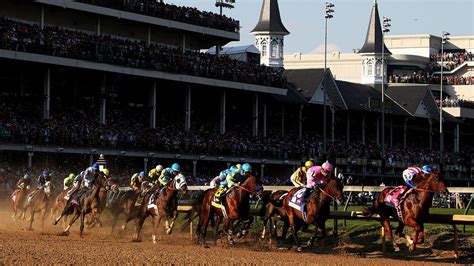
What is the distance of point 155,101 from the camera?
173ft

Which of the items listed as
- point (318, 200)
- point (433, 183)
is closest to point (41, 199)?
point (318, 200)

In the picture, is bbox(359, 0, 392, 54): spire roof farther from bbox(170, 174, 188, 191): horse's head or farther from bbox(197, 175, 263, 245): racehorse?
bbox(197, 175, 263, 245): racehorse

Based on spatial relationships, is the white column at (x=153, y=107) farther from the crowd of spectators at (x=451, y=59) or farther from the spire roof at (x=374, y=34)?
the crowd of spectators at (x=451, y=59)

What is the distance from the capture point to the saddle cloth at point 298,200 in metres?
22.9

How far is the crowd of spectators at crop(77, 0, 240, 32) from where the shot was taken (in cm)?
5138

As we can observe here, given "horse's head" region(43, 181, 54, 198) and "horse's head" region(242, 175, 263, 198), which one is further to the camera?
"horse's head" region(43, 181, 54, 198)

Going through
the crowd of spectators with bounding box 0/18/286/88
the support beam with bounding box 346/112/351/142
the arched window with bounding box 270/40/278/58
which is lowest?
the support beam with bounding box 346/112/351/142

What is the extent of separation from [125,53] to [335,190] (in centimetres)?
2843

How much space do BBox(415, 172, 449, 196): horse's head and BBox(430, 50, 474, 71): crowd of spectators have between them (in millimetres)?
72522

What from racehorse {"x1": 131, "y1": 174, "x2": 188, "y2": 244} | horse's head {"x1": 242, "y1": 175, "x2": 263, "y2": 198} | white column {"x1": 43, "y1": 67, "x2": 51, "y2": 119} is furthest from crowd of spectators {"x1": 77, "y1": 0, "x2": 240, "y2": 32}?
horse's head {"x1": 242, "y1": 175, "x2": 263, "y2": 198}

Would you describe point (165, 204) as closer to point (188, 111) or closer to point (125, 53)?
point (125, 53)

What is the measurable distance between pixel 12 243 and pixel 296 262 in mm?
6940

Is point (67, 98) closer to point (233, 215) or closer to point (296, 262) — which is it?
point (233, 215)

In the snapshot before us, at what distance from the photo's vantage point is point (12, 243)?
924 inches
